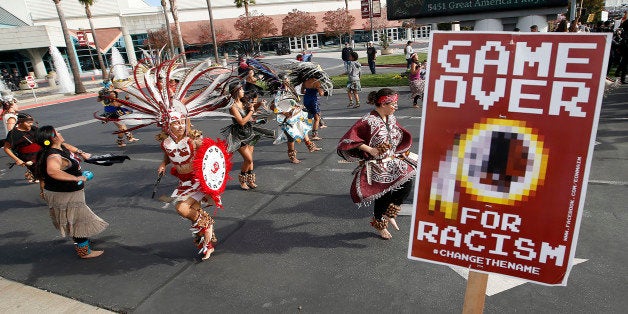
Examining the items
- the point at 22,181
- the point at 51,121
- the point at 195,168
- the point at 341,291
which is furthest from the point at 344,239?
the point at 51,121

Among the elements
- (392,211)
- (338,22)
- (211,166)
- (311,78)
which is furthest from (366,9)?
(338,22)

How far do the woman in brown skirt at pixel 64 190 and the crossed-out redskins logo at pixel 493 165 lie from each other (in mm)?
4074

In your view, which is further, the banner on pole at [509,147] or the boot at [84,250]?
the boot at [84,250]

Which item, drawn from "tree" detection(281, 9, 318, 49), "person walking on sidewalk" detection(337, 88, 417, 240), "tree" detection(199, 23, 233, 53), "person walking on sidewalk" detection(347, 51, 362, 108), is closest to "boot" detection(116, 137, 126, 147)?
"person walking on sidewalk" detection(347, 51, 362, 108)

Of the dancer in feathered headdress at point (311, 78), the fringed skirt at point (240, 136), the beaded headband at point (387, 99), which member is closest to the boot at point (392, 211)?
the beaded headband at point (387, 99)

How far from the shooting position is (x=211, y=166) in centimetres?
411

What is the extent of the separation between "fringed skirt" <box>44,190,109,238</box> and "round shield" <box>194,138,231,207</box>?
1.59 metres

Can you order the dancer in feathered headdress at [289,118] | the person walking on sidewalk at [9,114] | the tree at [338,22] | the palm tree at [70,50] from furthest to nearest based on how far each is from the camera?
the tree at [338,22] → the palm tree at [70,50] → the dancer in feathered headdress at [289,118] → the person walking on sidewalk at [9,114]

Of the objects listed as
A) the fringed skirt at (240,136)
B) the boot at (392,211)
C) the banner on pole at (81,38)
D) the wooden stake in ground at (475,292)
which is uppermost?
the banner on pole at (81,38)

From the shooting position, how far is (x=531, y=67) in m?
1.66

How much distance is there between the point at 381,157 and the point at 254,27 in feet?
172

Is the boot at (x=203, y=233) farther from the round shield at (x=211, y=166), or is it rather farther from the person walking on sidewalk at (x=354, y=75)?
the person walking on sidewalk at (x=354, y=75)

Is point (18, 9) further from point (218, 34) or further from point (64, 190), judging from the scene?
point (64, 190)

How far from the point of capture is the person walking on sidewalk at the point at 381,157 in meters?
4.21
